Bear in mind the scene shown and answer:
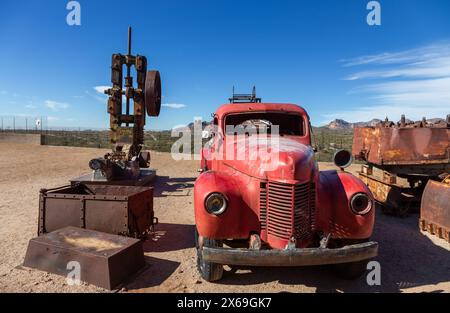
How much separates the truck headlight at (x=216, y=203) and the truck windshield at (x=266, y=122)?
1675mm

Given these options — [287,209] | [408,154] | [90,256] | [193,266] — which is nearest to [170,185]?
[193,266]

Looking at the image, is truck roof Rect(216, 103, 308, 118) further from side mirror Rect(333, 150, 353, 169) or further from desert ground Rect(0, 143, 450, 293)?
desert ground Rect(0, 143, 450, 293)

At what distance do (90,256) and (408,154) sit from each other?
676cm

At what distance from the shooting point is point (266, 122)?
195 inches

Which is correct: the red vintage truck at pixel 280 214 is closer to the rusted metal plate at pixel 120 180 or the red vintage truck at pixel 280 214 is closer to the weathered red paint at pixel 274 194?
the weathered red paint at pixel 274 194

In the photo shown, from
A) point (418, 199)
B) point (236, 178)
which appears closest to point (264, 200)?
point (236, 178)

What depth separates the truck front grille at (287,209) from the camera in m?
3.24

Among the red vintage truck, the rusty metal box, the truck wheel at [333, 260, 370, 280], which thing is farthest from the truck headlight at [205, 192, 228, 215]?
the truck wheel at [333, 260, 370, 280]

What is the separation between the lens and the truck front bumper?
2959mm

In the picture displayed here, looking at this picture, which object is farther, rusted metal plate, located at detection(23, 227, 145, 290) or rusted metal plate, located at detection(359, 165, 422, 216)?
rusted metal plate, located at detection(359, 165, 422, 216)

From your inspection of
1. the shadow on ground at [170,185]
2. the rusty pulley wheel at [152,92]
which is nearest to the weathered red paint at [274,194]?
the shadow on ground at [170,185]

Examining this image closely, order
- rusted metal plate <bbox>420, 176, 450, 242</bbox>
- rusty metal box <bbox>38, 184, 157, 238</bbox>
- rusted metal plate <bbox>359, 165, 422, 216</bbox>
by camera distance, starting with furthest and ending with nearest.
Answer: rusted metal plate <bbox>359, 165, 422, 216</bbox>
rusted metal plate <bbox>420, 176, 450, 242</bbox>
rusty metal box <bbox>38, 184, 157, 238</bbox>

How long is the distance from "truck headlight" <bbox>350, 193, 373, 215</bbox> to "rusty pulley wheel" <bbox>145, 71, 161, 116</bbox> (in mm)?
6997
